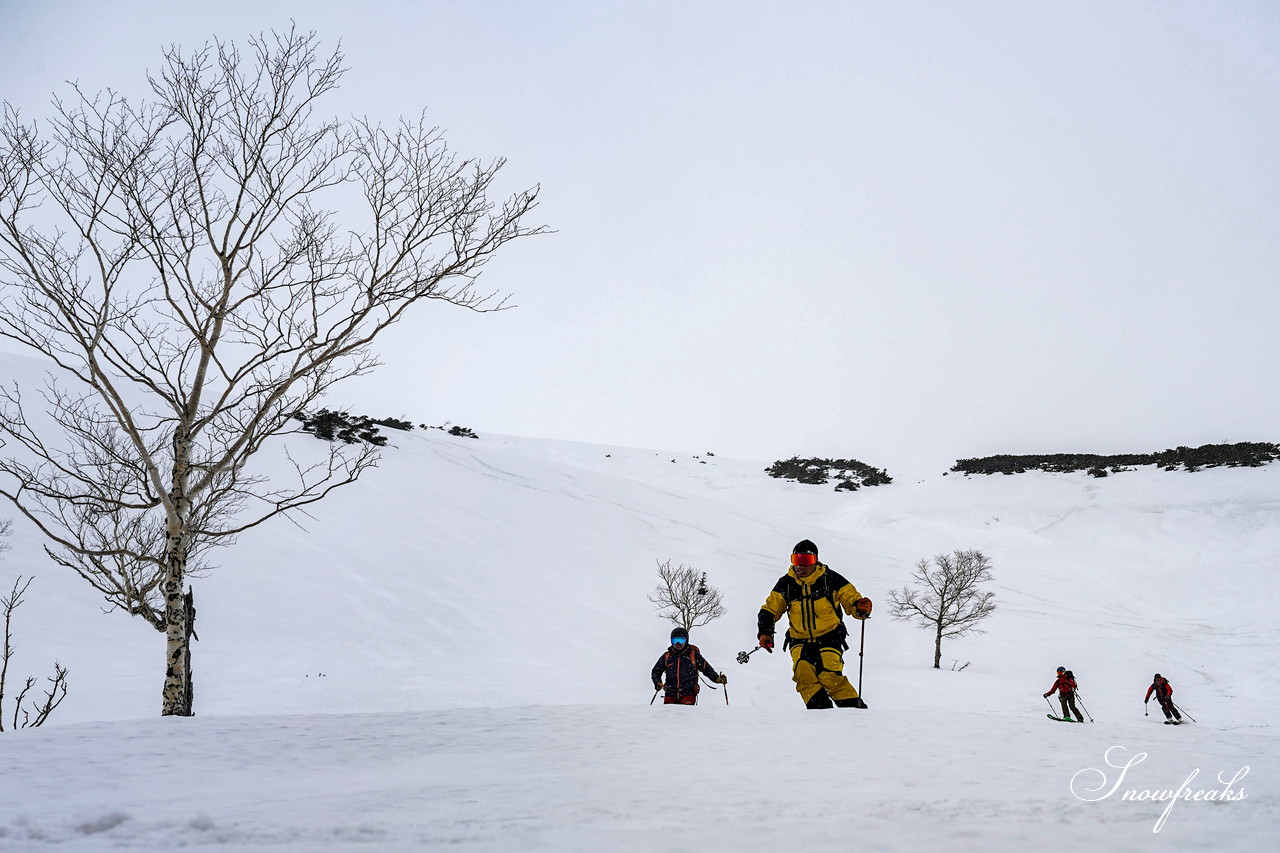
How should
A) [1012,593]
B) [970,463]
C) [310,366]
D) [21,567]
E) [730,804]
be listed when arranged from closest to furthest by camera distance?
1. [730,804]
2. [310,366]
3. [21,567]
4. [1012,593]
5. [970,463]

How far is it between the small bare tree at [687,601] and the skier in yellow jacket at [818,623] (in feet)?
35.4

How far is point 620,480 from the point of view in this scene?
102 feet

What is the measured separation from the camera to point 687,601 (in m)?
16.8

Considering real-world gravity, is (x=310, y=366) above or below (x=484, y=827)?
above

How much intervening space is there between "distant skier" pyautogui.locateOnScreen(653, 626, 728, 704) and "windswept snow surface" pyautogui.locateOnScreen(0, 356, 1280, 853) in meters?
1.65

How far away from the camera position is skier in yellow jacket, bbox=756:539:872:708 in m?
6.02

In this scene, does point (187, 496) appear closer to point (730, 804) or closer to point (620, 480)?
point (730, 804)

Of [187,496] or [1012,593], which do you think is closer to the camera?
[187,496]

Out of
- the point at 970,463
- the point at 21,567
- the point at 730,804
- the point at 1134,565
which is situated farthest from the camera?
the point at 970,463

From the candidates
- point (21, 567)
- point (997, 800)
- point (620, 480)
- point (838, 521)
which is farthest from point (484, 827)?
point (838, 521)

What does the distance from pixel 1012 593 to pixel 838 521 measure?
10393mm
